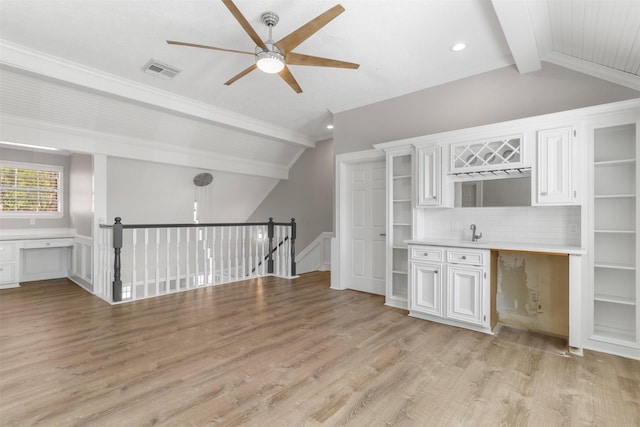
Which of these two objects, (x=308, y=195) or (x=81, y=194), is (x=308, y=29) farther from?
(x=81, y=194)

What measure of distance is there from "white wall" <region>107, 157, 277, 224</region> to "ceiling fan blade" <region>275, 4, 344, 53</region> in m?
4.23

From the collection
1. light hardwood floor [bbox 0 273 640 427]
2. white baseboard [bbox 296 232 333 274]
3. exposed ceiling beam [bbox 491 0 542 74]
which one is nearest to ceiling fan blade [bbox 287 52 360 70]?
exposed ceiling beam [bbox 491 0 542 74]

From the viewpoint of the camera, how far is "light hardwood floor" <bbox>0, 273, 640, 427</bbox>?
2.00 meters

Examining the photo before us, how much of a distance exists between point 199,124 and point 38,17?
2.71m

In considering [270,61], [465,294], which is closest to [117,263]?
[270,61]

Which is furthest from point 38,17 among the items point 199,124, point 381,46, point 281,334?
point 281,334

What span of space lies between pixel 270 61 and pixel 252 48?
892 mm

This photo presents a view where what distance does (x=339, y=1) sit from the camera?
2.75 m

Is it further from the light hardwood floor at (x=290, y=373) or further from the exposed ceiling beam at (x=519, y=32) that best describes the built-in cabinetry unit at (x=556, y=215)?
the exposed ceiling beam at (x=519, y=32)

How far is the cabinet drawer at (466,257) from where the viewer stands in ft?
11.1

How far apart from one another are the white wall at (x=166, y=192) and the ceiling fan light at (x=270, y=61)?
396 centimetres

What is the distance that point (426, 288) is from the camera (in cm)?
379

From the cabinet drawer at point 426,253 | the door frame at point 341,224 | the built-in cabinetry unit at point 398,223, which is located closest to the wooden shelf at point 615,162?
the cabinet drawer at point 426,253

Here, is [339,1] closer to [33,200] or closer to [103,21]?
[103,21]
